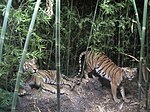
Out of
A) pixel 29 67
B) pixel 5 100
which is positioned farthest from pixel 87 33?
pixel 5 100

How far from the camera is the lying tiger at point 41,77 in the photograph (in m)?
3.71

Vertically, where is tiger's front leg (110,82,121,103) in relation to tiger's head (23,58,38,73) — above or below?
below

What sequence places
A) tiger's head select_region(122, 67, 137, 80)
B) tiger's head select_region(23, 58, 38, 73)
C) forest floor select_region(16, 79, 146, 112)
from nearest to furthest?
tiger's head select_region(23, 58, 38, 73) → forest floor select_region(16, 79, 146, 112) → tiger's head select_region(122, 67, 137, 80)

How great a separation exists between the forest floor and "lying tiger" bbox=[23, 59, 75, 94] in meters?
0.09

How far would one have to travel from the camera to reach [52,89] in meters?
4.10

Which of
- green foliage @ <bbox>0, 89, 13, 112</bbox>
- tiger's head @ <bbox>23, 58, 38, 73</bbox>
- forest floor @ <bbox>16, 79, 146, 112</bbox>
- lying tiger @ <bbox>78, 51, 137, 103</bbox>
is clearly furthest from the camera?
lying tiger @ <bbox>78, 51, 137, 103</bbox>

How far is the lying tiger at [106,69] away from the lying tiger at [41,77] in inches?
16.6

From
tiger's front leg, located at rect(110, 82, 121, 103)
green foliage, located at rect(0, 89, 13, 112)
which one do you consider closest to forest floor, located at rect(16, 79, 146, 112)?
tiger's front leg, located at rect(110, 82, 121, 103)

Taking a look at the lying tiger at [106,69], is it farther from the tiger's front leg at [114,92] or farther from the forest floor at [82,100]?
the forest floor at [82,100]

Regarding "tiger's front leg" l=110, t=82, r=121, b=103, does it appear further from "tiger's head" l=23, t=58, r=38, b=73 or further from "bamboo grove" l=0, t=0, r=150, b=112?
"tiger's head" l=23, t=58, r=38, b=73

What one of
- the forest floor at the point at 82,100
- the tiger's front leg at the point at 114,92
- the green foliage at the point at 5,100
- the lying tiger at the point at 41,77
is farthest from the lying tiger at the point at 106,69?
the green foliage at the point at 5,100

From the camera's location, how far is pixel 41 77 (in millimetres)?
4176

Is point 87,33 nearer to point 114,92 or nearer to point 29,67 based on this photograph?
point 114,92

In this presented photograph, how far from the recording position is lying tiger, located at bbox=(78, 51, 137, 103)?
14.6 feet
